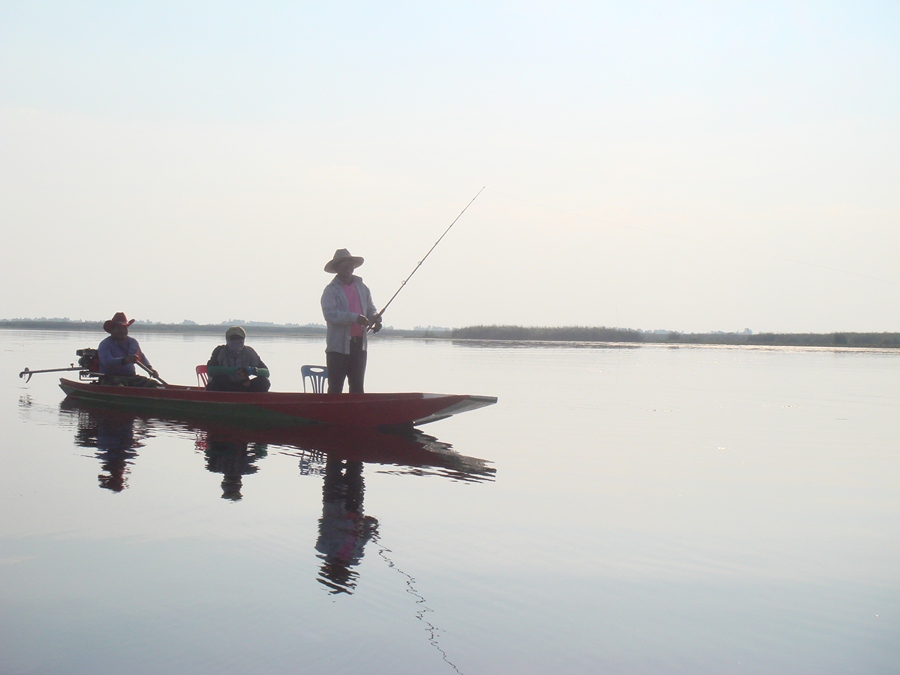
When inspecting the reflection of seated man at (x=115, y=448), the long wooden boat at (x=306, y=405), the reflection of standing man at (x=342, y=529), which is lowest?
the reflection of seated man at (x=115, y=448)

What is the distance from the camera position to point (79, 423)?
1238cm

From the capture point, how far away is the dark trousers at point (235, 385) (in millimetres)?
12352

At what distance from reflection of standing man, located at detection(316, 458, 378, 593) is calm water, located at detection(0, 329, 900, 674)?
0.02 meters

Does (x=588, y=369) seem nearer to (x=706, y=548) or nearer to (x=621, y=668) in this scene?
(x=706, y=548)

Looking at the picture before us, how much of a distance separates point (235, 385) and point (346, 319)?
2.84 m

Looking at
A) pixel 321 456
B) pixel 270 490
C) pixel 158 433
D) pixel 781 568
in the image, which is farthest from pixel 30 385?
pixel 781 568

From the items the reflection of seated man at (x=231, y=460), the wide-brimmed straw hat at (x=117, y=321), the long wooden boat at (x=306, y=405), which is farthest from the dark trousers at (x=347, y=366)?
the wide-brimmed straw hat at (x=117, y=321)

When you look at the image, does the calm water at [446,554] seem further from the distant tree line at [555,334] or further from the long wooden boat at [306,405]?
the distant tree line at [555,334]

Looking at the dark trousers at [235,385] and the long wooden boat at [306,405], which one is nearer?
the long wooden boat at [306,405]

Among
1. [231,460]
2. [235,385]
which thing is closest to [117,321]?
[235,385]

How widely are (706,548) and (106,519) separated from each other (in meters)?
4.16

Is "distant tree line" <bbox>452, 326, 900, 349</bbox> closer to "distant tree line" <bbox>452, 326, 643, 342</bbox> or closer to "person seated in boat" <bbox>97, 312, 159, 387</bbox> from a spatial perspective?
"distant tree line" <bbox>452, 326, 643, 342</bbox>

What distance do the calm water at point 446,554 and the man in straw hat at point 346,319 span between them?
895 mm

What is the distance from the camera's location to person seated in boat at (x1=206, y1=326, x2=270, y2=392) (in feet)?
40.0
